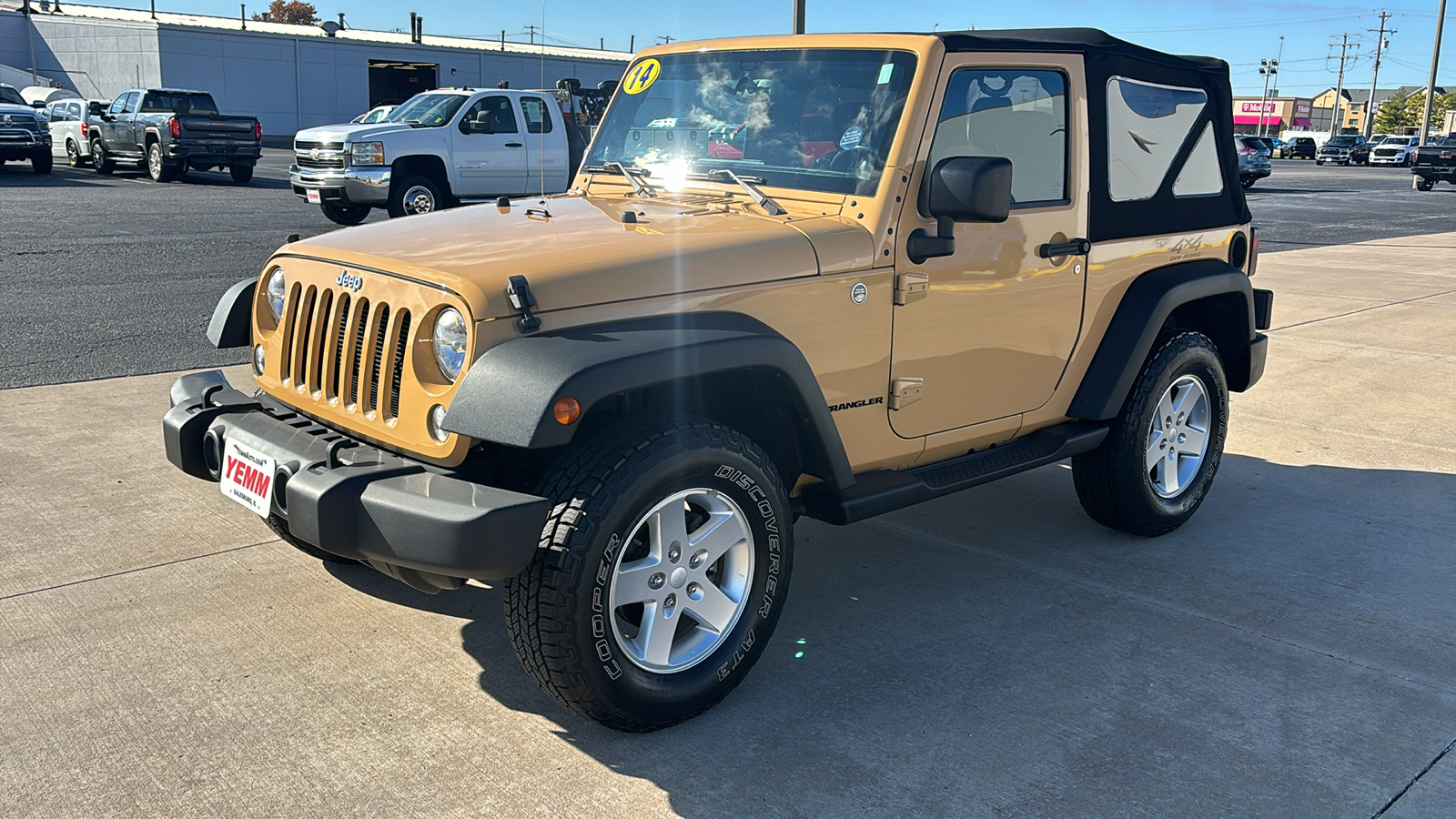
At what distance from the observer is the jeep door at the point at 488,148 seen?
16031 millimetres

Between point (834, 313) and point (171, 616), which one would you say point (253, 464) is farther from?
point (834, 313)

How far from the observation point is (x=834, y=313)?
144 inches

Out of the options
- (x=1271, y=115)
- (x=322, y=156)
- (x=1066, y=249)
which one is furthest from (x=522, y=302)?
(x=1271, y=115)

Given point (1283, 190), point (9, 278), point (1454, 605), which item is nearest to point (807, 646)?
point (1454, 605)

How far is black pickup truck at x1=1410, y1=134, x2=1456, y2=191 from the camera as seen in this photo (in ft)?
115

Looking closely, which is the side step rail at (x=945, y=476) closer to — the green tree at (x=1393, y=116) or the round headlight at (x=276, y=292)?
the round headlight at (x=276, y=292)

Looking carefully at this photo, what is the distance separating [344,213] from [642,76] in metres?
12.8

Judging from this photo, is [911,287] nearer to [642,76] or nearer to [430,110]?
[642,76]

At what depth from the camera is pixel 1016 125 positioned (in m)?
4.23

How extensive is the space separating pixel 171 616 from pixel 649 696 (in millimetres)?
1751

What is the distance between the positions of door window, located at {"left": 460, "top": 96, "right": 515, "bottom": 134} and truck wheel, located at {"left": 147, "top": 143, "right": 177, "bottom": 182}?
9.37 meters

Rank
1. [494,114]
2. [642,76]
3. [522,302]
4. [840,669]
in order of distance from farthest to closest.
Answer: [494,114]
[642,76]
[840,669]
[522,302]

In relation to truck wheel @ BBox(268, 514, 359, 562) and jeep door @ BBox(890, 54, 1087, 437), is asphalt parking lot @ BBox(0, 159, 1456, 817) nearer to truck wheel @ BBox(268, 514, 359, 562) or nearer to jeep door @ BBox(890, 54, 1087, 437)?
truck wheel @ BBox(268, 514, 359, 562)

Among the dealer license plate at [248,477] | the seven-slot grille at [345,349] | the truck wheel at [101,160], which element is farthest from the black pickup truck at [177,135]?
the dealer license plate at [248,477]
